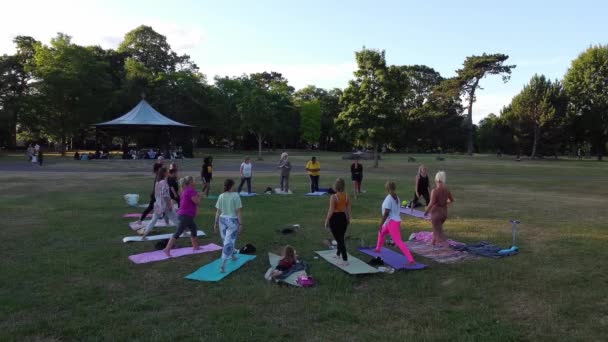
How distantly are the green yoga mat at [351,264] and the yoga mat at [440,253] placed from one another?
156cm

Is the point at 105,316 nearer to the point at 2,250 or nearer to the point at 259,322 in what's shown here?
the point at 259,322

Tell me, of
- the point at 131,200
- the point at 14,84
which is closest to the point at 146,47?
the point at 14,84

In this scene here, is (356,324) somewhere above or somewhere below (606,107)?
below

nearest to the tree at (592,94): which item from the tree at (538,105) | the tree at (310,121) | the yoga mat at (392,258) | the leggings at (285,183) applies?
the tree at (538,105)

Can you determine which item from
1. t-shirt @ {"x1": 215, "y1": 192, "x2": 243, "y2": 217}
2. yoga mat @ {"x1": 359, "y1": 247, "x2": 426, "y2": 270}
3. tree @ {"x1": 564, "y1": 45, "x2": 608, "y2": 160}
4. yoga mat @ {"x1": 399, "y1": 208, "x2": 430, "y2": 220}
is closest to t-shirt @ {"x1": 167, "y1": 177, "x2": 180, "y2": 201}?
t-shirt @ {"x1": 215, "y1": 192, "x2": 243, "y2": 217}

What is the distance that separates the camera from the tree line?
35781 mm

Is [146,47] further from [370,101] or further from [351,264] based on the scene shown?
[351,264]

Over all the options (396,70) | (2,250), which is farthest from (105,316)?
(396,70)

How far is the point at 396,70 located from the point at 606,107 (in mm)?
41068

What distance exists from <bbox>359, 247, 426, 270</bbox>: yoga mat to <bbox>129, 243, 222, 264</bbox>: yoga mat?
10.2 ft

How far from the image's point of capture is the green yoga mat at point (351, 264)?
7125mm

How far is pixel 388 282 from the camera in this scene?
675cm

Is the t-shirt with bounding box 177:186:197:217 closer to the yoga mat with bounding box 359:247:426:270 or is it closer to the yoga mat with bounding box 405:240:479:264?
the yoga mat with bounding box 359:247:426:270

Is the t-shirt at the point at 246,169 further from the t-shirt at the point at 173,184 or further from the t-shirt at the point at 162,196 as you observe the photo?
the t-shirt at the point at 162,196
